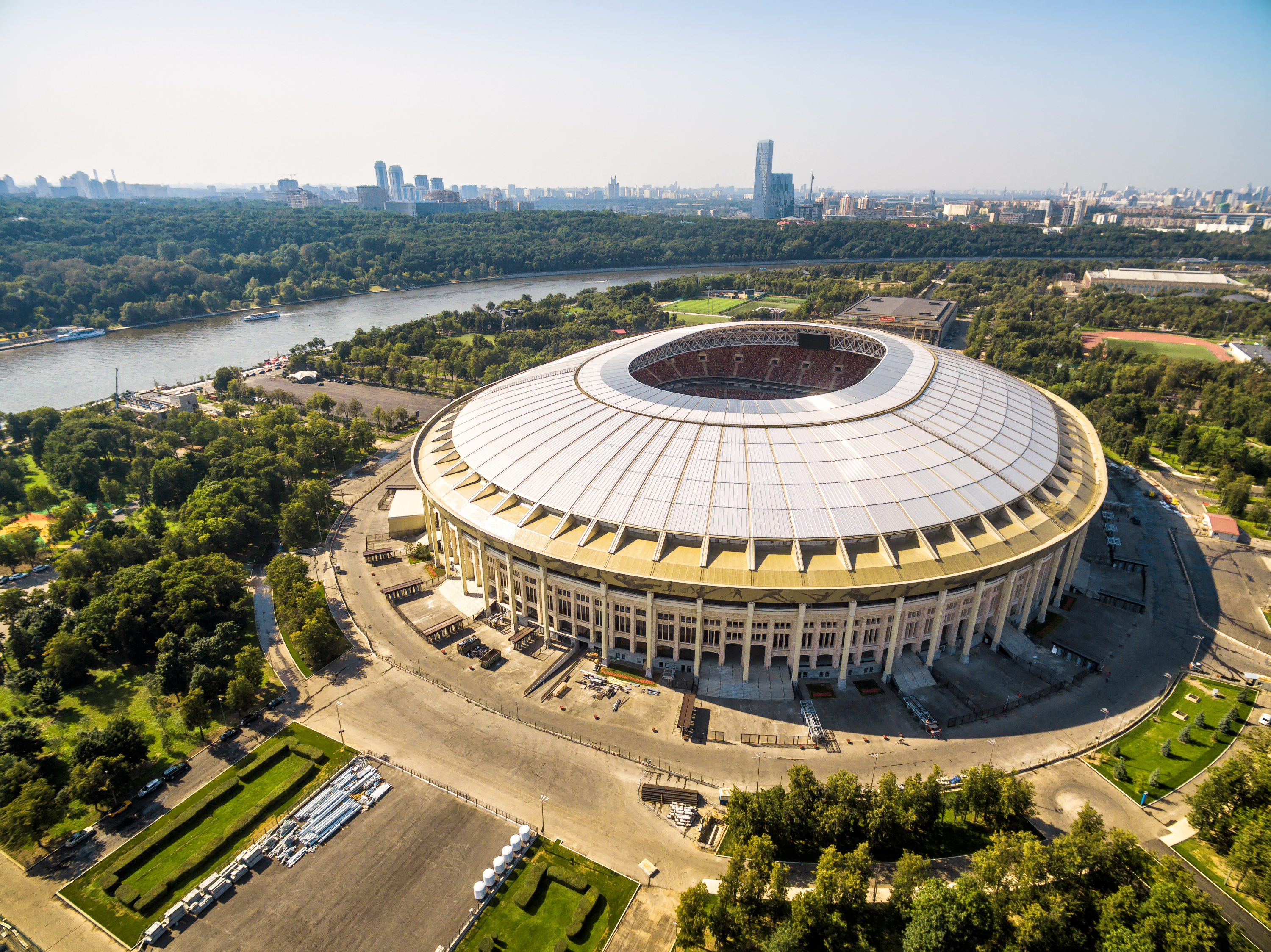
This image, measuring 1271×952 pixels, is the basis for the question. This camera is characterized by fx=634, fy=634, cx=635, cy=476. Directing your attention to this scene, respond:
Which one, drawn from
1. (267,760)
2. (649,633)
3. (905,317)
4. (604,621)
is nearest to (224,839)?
(267,760)

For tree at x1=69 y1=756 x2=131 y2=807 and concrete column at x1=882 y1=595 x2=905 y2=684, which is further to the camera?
concrete column at x1=882 y1=595 x2=905 y2=684

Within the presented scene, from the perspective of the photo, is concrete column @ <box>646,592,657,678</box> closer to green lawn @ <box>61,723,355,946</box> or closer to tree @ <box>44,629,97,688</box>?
green lawn @ <box>61,723,355,946</box>

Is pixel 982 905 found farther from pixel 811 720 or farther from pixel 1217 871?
pixel 1217 871

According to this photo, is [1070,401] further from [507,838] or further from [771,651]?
[507,838]

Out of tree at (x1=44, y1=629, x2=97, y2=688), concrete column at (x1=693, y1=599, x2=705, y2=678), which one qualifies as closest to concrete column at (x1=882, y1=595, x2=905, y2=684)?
concrete column at (x1=693, y1=599, x2=705, y2=678)

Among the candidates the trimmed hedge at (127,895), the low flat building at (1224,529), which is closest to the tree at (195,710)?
the trimmed hedge at (127,895)

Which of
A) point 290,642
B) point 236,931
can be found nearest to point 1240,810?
point 236,931
